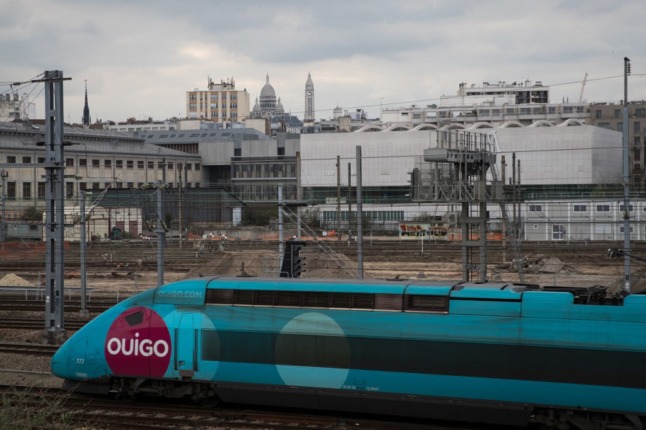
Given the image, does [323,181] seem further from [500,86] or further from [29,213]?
[500,86]

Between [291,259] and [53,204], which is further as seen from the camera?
[53,204]

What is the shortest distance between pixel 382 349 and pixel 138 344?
4.89 metres

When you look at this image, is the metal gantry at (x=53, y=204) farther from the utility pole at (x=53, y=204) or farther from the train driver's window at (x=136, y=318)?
the train driver's window at (x=136, y=318)

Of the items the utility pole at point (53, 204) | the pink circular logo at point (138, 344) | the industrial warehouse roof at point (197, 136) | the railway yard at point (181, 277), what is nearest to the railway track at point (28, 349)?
the railway yard at point (181, 277)

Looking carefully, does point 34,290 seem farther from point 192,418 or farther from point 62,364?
point 192,418

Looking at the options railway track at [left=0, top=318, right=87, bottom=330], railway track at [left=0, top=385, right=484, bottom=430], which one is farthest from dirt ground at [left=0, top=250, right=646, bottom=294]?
railway track at [left=0, top=385, right=484, bottom=430]

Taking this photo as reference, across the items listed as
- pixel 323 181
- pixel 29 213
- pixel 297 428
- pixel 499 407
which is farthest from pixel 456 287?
pixel 323 181

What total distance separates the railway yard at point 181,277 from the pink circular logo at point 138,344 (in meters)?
0.83

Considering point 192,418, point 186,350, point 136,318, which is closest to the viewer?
point 192,418

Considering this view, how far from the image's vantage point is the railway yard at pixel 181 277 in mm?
15680

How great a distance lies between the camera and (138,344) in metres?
16.2

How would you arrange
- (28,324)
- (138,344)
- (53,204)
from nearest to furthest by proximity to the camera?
(138,344) < (53,204) < (28,324)

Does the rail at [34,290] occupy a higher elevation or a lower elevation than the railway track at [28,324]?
higher

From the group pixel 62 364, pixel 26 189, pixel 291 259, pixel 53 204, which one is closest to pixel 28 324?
pixel 53 204
